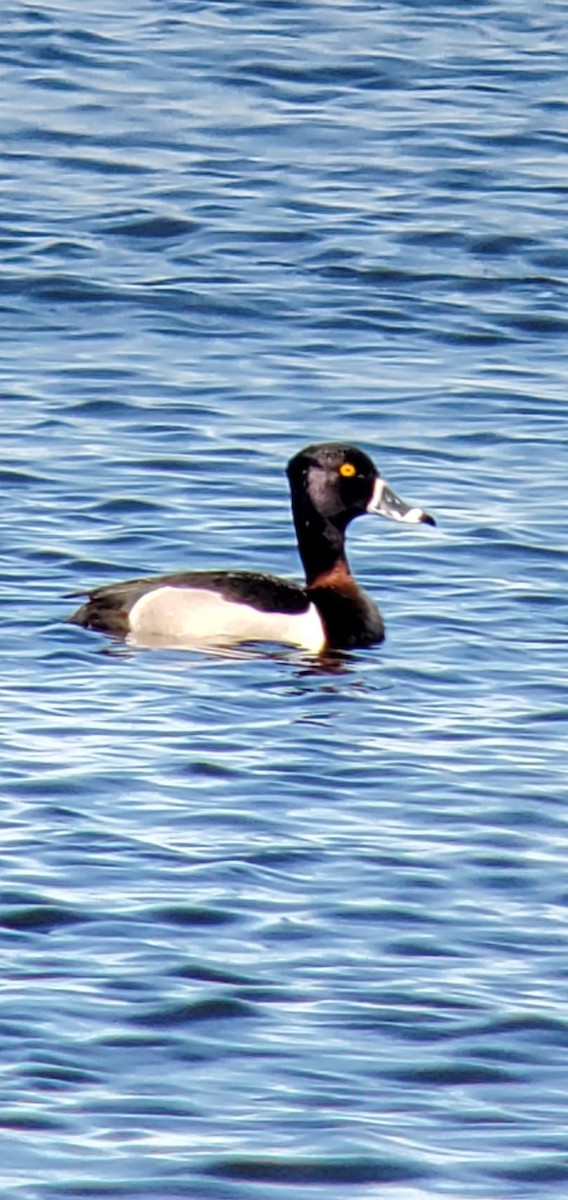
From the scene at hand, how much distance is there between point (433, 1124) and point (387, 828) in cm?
216

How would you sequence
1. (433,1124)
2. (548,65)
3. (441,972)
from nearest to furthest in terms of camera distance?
1. (433,1124)
2. (441,972)
3. (548,65)

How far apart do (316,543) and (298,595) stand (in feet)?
1.86

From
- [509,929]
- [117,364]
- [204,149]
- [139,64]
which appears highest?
[139,64]

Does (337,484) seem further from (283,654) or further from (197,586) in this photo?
(197,586)

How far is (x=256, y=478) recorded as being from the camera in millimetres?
13539

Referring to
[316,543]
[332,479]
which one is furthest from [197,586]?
[332,479]

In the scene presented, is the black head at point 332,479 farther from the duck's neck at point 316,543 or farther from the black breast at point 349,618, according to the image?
the black breast at point 349,618

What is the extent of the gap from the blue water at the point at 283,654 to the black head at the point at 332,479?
0.35 metres

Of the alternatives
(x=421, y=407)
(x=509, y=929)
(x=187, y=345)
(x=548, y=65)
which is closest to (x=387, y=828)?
(x=509, y=929)

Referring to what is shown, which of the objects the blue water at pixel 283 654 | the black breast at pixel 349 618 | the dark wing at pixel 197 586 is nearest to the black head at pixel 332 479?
the blue water at pixel 283 654

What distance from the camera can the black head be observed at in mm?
12266

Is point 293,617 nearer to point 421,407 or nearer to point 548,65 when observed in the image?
point 421,407

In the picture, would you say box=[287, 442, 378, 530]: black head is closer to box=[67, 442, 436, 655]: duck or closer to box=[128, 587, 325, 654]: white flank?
box=[67, 442, 436, 655]: duck

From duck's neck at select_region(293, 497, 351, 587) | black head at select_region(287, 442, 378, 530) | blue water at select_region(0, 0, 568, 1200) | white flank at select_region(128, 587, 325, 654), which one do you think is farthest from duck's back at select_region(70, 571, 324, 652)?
black head at select_region(287, 442, 378, 530)
